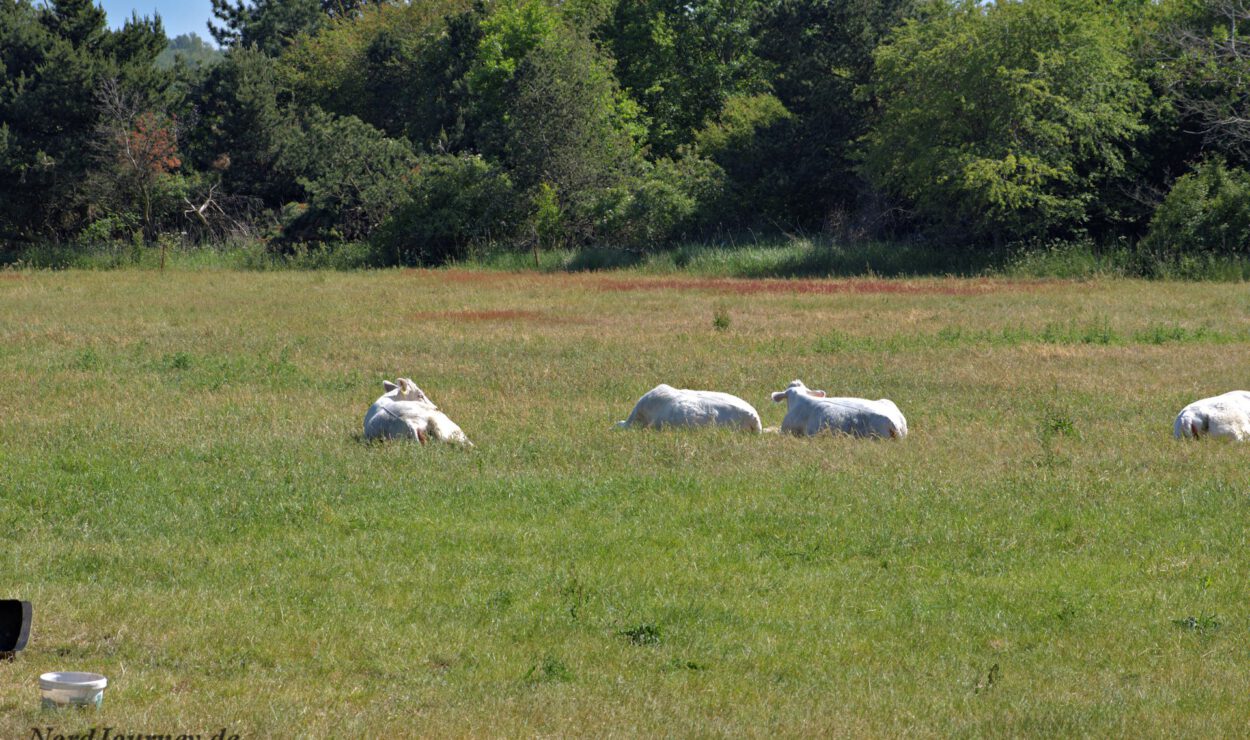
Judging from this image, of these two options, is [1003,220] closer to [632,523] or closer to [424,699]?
[632,523]

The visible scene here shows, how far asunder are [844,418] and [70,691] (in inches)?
345

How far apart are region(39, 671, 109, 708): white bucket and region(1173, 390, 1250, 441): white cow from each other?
1046 centimetres

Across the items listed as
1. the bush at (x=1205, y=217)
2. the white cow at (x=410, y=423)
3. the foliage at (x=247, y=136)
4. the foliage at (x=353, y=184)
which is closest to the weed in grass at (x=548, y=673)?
the white cow at (x=410, y=423)

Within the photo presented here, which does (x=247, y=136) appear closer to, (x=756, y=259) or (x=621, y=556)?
(x=756, y=259)

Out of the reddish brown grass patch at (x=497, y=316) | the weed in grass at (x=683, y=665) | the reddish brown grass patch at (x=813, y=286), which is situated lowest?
the weed in grass at (x=683, y=665)

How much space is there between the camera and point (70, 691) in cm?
571

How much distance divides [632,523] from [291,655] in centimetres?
340

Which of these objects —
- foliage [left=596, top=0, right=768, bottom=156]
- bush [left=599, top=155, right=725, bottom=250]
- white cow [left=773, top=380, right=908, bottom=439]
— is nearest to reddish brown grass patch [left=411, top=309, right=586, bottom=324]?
white cow [left=773, top=380, right=908, bottom=439]

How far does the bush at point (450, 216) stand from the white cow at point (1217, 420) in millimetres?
40440

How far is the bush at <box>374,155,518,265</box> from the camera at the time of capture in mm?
51531

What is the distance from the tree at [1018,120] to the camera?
41.2m

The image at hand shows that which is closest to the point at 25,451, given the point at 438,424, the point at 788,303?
the point at 438,424

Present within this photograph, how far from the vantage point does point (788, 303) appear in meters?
30.2

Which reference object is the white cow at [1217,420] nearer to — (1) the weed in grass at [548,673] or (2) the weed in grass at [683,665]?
(2) the weed in grass at [683,665]
